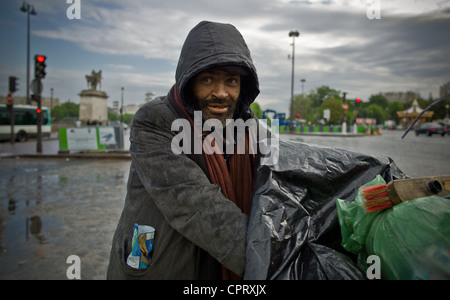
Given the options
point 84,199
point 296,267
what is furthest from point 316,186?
point 84,199

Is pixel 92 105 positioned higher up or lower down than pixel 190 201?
higher up

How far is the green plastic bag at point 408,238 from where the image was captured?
922 mm

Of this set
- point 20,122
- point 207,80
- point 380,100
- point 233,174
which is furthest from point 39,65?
point 380,100

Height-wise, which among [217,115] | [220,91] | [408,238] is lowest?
[408,238]

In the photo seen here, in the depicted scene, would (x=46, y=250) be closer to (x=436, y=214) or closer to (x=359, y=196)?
(x=359, y=196)

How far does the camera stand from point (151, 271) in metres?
1.32

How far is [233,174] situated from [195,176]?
26cm

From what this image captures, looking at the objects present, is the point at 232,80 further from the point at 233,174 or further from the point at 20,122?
the point at 20,122

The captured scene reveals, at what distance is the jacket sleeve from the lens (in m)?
1.16

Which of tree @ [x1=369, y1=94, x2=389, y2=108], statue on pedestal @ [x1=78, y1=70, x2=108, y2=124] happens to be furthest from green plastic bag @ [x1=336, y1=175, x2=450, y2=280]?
tree @ [x1=369, y1=94, x2=389, y2=108]

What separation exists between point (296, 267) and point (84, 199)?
6.25 meters

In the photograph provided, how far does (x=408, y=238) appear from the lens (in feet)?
3.18

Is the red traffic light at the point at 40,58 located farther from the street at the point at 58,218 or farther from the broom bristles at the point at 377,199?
the broom bristles at the point at 377,199

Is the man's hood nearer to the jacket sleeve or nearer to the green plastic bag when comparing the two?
the jacket sleeve
